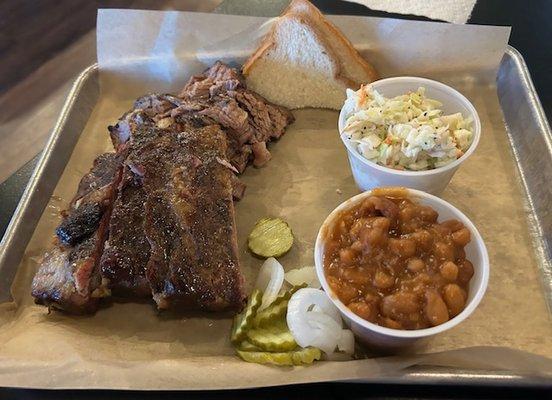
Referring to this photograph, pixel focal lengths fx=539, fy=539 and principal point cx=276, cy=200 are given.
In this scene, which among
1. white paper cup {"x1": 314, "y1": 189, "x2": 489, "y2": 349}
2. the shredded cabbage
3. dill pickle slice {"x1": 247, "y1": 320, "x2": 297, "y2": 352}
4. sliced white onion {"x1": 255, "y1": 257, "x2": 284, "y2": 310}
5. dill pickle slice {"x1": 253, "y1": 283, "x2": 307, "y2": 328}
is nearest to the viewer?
white paper cup {"x1": 314, "y1": 189, "x2": 489, "y2": 349}

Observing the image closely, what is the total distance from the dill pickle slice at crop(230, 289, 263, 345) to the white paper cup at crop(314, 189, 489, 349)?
0.36 m

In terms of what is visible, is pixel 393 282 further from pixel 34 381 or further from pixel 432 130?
pixel 34 381

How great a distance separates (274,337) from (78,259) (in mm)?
919

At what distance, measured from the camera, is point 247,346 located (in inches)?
87.0

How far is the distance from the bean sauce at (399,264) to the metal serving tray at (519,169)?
30 cm

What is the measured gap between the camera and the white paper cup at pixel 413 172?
250cm

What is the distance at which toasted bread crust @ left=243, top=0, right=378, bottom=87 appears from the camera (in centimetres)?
313

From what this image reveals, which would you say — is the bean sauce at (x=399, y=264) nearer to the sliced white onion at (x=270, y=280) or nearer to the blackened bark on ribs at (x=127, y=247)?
the sliced white onion at (x=270, y=280)

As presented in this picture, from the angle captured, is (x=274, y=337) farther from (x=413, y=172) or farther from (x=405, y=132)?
Answer: (x=405, y=132)

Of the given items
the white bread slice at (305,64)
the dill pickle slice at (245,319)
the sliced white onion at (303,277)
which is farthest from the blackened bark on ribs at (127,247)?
the white bread slice at (305,64)

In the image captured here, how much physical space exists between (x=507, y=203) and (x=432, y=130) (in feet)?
2.09

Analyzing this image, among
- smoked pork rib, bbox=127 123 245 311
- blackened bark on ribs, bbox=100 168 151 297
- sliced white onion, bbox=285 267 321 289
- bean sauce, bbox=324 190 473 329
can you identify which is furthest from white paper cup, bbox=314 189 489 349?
blackened bark on ribs, bbox=100 168 151 297

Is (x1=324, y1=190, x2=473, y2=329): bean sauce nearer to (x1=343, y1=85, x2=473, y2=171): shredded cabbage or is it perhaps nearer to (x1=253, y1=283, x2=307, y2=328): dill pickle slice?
(x1=253, y1=283, x2=307, y2=328): dill pickle slice

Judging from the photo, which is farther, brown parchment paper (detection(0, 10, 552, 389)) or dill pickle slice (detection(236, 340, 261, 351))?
dill pickle slice (detection(236, 340, 261, 351))
